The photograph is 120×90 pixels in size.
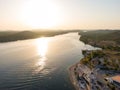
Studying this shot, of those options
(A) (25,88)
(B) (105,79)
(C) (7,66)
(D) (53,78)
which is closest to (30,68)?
(C) (7,66)

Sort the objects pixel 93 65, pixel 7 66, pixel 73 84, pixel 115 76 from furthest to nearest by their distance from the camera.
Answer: pixel 7 66, pixel 93 65, pixel 73 84, pixel 115 76

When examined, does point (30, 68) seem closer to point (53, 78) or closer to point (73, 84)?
point (53, 78)

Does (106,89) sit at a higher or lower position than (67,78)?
higher

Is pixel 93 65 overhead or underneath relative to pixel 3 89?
overhead

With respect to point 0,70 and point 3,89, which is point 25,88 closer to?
point 3,89

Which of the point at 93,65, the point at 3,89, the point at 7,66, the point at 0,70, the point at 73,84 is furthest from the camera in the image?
the point at 7,66

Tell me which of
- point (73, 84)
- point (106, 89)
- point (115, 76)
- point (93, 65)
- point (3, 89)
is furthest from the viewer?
point (93, 65)

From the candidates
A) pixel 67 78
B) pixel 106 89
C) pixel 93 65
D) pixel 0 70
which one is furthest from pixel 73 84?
pixel 0 70

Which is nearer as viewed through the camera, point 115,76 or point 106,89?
point 106,89

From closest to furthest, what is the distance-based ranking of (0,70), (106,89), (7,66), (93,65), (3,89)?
(106,89), (3,89), (93,65), (0,70), (7,66)
